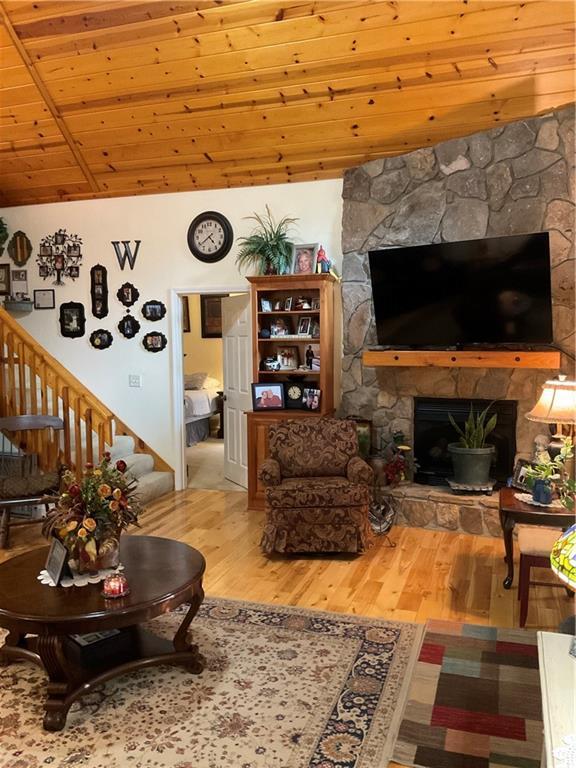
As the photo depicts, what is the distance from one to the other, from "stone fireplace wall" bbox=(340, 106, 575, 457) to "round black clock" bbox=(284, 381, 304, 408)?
41 cm

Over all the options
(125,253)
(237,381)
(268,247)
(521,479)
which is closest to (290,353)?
(237,381)

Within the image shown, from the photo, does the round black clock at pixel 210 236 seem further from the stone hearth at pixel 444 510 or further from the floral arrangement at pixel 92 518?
the floral arrangement at pixel 92 518

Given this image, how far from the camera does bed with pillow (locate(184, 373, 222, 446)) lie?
8.54m

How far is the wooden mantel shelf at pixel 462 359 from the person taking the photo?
4586 mm

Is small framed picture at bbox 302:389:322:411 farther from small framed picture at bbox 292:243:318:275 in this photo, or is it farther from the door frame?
the door frame

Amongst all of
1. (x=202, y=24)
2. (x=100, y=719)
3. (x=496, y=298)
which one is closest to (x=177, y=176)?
(x=202, y=24)

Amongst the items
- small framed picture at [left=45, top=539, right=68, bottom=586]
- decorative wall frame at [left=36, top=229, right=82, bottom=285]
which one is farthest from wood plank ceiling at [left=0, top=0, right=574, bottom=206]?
small framed picture at [left=45, top=539, right=68, bottom=586]

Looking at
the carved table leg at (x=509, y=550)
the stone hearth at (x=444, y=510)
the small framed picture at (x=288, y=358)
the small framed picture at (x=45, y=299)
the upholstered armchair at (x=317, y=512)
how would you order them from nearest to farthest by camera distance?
the carved table leg at (x=509, y=550)
the upholstered armchair at (x=317, y=512)
the stone hearth at (x=444, y=510)
the small framed picture at (x=288, y=358)
the small framed picture at (x=45, y=299)

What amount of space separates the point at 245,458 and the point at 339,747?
13.0ft

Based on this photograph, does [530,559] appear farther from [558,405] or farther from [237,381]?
[237,381]

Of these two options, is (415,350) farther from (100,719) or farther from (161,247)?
(100,719)

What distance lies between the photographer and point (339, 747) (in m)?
2.38

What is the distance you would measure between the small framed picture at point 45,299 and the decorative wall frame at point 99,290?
1.63 feet

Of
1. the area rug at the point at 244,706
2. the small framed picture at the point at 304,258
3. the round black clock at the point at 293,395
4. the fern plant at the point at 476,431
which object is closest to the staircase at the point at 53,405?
the round black clock at the point at 293,395
